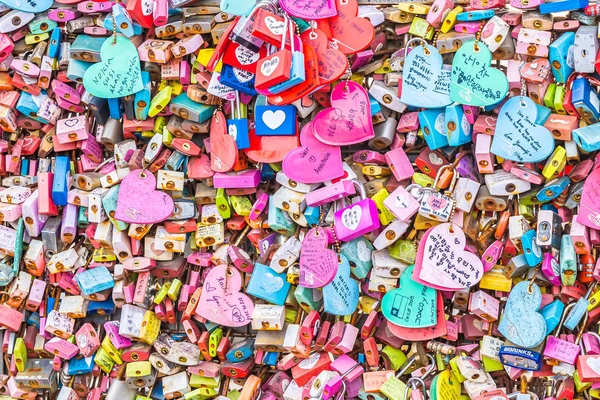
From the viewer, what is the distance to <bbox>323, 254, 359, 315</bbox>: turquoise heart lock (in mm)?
2094

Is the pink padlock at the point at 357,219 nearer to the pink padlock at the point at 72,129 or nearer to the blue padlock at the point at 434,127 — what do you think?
the blue padlock at the point at 434,127

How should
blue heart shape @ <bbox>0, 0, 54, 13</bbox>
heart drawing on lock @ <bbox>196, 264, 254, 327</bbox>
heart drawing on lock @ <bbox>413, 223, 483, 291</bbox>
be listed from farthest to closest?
1. blue heart shape @ <bbox>0, 0, 54, 13</bbox>
2. heart drawing on lock @ <bbox>196, 264, 254, 327</bbox>
3. heart drawing on lock @ <bbox>413, 223, 483, 291</bbox>

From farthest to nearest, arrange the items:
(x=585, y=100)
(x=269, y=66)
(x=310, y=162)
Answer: (x=310, y=162), (x=269, y=66), (x=585, y=100)

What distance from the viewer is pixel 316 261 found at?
2080mm

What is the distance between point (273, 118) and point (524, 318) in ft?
2.30

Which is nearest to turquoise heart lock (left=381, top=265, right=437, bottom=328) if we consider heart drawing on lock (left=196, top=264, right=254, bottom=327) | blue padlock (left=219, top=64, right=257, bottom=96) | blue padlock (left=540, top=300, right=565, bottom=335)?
blue padlock (left=540, top=300, right=565, bottom=335)

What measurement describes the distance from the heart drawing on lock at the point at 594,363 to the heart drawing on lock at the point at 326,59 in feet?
2.56

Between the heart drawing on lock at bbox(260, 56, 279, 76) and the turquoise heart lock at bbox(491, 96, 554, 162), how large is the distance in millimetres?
480

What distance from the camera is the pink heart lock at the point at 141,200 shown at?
88.0 inches

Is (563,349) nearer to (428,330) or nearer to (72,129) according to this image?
(428,330)

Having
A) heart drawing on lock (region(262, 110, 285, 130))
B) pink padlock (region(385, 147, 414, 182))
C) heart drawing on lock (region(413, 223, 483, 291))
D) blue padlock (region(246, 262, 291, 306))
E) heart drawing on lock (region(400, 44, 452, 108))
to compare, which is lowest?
blue padlock (region(246, 262, 291, 306))

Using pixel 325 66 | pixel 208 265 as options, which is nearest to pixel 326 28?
pixel 325 66

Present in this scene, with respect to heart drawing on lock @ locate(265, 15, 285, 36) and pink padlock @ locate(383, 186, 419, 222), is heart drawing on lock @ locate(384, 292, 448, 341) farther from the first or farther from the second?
heart drawing on lock @ locate(265, 15, 285, 36)

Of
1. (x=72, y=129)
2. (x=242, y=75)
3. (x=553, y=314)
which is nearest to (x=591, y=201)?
(x=553, y=314)
